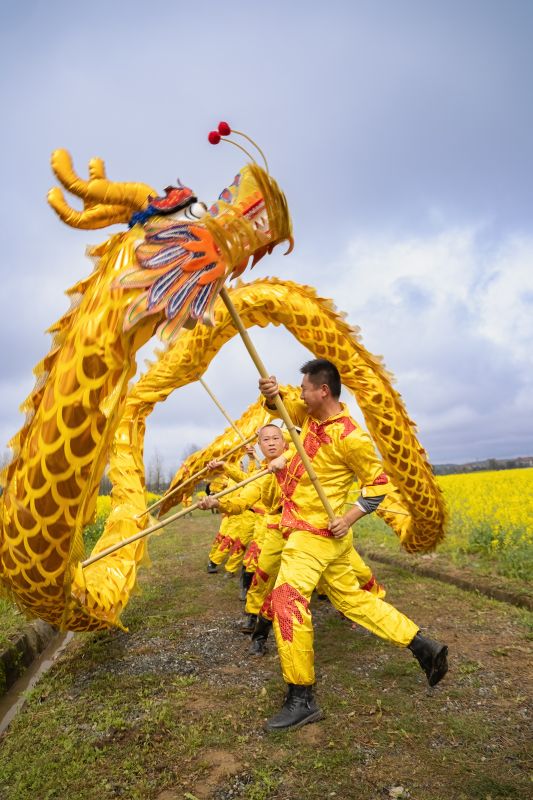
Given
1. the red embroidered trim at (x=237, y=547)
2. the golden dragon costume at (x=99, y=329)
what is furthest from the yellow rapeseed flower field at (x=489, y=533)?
the golden dragon costume at (x=99, y=329)

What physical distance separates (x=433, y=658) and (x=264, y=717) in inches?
37.6

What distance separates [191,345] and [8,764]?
3.00 metres

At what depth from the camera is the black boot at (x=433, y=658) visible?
2.79 m

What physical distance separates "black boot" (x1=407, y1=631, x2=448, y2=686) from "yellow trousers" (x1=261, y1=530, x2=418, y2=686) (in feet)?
0.27

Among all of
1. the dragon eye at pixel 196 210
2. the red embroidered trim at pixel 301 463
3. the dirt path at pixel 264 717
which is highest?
the dragon eye at pixel 196 210

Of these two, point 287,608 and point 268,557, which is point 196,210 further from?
point 268,557

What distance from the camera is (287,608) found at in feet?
8.94

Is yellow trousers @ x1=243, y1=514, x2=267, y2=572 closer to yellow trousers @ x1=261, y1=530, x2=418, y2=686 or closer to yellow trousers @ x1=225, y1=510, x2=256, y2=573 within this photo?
yellow trousers @ x1=225, y1=510, x2=256, y2=573

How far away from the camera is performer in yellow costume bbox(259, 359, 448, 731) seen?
2662 mm

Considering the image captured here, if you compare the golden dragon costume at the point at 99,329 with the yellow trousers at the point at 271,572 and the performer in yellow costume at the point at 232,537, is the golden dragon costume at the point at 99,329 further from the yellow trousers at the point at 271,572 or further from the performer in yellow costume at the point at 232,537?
the performer in yellow costume at the point at 232,537

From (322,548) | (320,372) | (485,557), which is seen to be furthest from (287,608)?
(485,557)

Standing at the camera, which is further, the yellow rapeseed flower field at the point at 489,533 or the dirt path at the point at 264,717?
the yellow rapeseed flower field at the point at 489,533

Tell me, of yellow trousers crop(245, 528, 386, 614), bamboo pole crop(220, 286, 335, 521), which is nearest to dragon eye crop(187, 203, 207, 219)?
bamboo pole crop(220, 286, 335, 521)

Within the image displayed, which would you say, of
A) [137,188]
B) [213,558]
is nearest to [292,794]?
[137,188]
